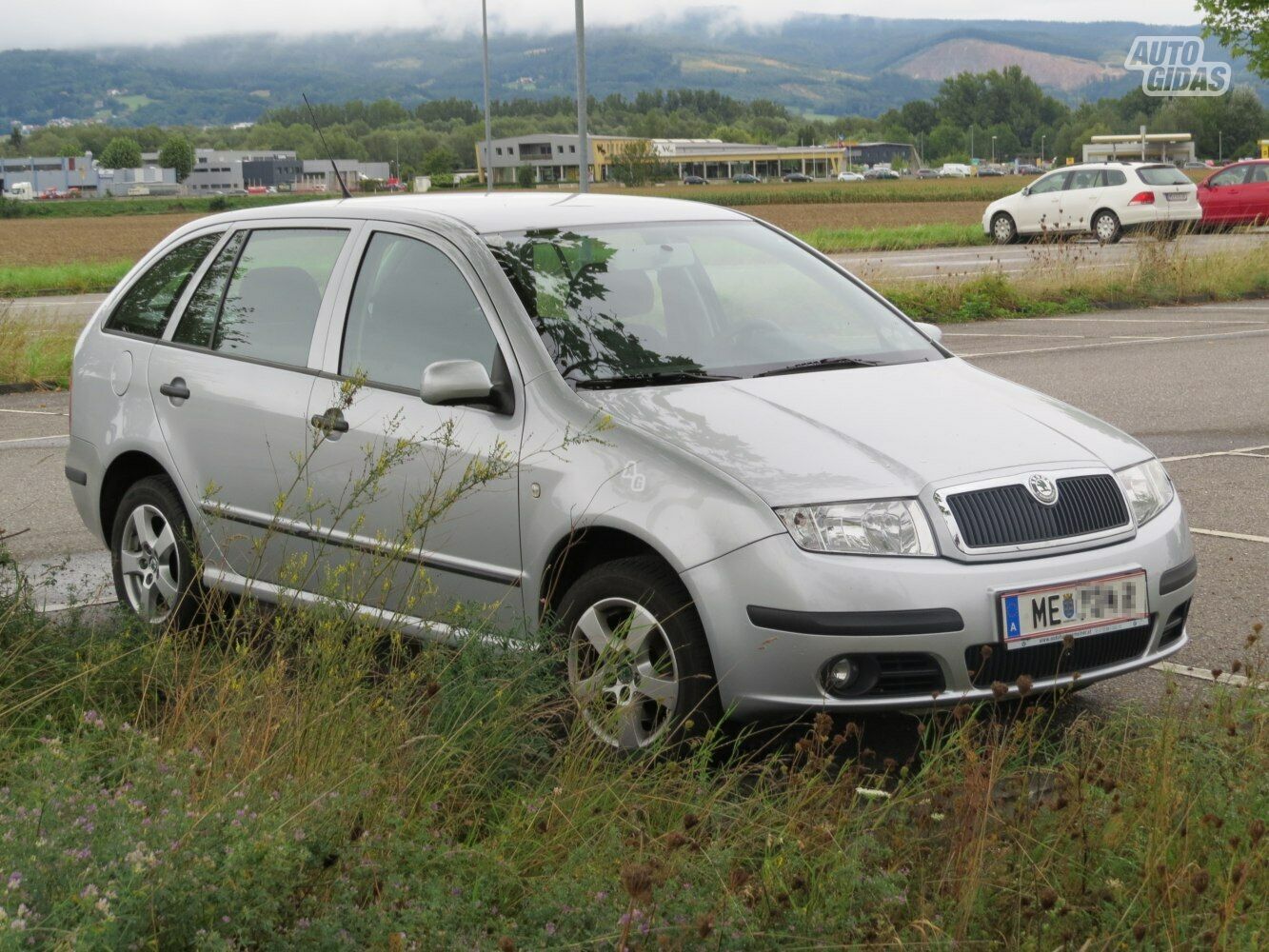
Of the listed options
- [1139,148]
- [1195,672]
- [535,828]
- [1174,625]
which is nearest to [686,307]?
[1174,625]

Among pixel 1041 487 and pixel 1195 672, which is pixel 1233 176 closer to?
pixel 1195 672

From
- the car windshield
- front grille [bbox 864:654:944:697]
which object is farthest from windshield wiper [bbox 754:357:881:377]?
front grille [bbox 864:654:944:697]

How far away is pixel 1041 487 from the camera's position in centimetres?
456

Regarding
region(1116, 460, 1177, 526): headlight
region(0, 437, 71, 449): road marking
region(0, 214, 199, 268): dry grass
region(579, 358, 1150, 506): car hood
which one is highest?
region(579, 358, 1150, 506): car hood

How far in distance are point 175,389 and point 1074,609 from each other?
11.4ft

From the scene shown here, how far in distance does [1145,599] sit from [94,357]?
171 inches

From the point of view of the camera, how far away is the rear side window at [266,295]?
5848mm

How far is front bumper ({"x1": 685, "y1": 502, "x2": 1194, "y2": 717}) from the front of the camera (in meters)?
4.26

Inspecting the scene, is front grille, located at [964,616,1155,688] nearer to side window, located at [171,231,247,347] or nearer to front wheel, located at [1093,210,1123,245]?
side window, located at [171,231,247,347]

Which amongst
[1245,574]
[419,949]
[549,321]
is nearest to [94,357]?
[549,321]

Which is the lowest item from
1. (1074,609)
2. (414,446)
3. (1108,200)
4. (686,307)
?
(1074,609)

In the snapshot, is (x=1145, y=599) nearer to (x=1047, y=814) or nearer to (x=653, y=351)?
(x=1047, y=814)

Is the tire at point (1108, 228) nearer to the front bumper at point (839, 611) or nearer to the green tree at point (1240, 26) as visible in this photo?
the green tree at point (1240, 26)

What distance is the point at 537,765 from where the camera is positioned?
404cm
